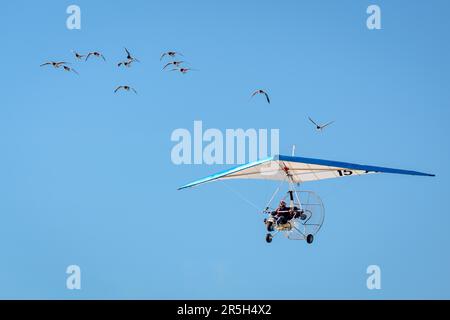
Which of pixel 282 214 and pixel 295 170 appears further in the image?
pixel 295 170

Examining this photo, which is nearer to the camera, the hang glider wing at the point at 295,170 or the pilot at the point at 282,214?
the hang glider wing at the point at 295,170

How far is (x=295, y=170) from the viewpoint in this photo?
5966cm

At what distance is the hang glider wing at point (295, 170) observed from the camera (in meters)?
56.1

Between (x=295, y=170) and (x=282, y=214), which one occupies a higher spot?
(x=295, y=170)

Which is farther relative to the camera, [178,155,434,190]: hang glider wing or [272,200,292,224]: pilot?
[272,200,292,224]: pilot

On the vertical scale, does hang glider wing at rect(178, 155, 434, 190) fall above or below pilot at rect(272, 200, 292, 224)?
above

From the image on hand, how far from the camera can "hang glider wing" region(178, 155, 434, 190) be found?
56.1m

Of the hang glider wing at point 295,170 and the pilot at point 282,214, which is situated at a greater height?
the hang glider wing at point 295,170
